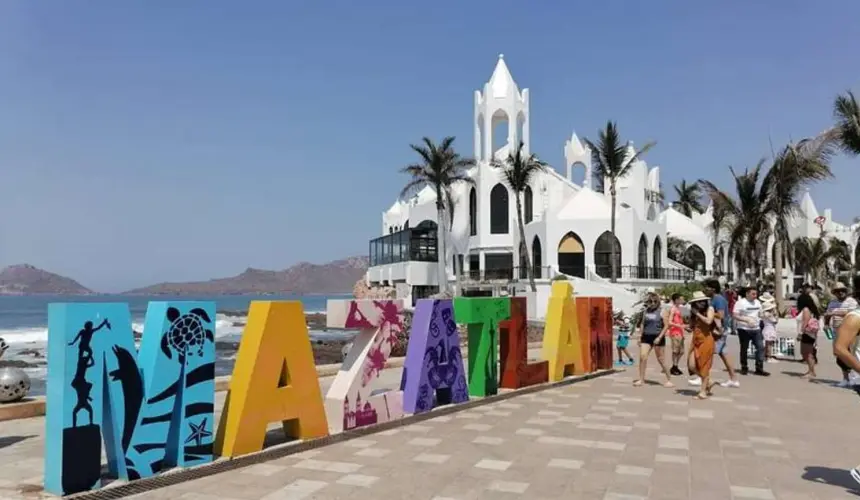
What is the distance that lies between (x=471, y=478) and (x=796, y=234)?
3018 inches

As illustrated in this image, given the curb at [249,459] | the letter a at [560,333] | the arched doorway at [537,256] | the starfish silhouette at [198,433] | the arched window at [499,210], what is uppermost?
the arched window at [499,210]

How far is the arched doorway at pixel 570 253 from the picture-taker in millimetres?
46781

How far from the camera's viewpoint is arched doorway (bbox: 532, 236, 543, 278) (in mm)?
47688

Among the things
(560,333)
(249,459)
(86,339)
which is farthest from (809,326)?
(86,339)

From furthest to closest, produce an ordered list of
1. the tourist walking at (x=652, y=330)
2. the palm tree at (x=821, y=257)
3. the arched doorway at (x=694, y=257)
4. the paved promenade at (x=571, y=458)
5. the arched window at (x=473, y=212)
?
the arched doorway at (x=694, y=257) → the arched window at (x=473, y=212) → the palm tree at (x=821, y=257) → the tourist walking at (x=652, y=330) → the paved promenade at (x=571, y=458)

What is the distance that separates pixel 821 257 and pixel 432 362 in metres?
53.3

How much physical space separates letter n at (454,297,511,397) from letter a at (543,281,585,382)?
2.13 meters

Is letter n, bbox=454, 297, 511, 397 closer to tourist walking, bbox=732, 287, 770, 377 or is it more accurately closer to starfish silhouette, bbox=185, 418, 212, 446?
starfish silhouette, bbox=185, 418, 212, 446

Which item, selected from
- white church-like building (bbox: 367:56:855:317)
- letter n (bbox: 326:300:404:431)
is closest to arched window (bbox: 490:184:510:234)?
white church-like building (bbox: 367:56:855:317)

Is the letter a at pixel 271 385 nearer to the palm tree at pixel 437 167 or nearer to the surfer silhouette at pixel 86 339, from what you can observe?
the surfer silhouette at pixel 86 339

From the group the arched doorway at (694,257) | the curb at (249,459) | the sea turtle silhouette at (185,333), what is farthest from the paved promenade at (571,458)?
the arched doorway at (694,257)

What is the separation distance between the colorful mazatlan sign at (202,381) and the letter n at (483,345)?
0.04 metres

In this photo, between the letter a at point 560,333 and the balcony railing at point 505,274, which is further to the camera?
the balcony railing at point 505,274

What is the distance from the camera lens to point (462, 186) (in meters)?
58.1
